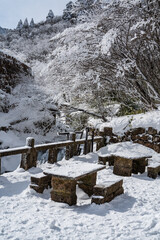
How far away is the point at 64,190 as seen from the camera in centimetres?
395

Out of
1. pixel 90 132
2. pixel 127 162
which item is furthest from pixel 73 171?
pixel 90 132

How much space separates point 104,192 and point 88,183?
82 centimetres

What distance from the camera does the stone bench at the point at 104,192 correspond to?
3791 mm

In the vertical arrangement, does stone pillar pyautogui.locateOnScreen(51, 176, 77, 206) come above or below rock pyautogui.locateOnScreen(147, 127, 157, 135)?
below

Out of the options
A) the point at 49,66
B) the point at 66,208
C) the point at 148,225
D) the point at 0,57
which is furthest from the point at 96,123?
the point at 0,57

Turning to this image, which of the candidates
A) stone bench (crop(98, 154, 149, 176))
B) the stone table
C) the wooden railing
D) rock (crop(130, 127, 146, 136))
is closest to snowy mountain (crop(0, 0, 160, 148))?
rock (crop(130, 127, 146, 136))

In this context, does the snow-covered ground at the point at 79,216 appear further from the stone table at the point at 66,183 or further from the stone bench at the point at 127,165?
the stone bench at the point at 127,165

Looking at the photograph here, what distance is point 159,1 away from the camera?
7410mm

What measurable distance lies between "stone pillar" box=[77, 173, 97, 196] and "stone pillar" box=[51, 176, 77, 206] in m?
0.64

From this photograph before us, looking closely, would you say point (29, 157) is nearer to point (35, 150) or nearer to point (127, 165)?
point (35, 150)

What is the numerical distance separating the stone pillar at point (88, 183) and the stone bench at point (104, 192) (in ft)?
1.66

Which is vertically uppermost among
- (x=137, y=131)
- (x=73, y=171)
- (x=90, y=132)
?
(x=137, y=131)

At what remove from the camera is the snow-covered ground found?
2799 mm

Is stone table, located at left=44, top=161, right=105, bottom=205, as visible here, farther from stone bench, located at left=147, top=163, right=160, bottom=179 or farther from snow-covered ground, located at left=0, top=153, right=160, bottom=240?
stone bench, located at left=147, top=163, right=160, bottom=179
